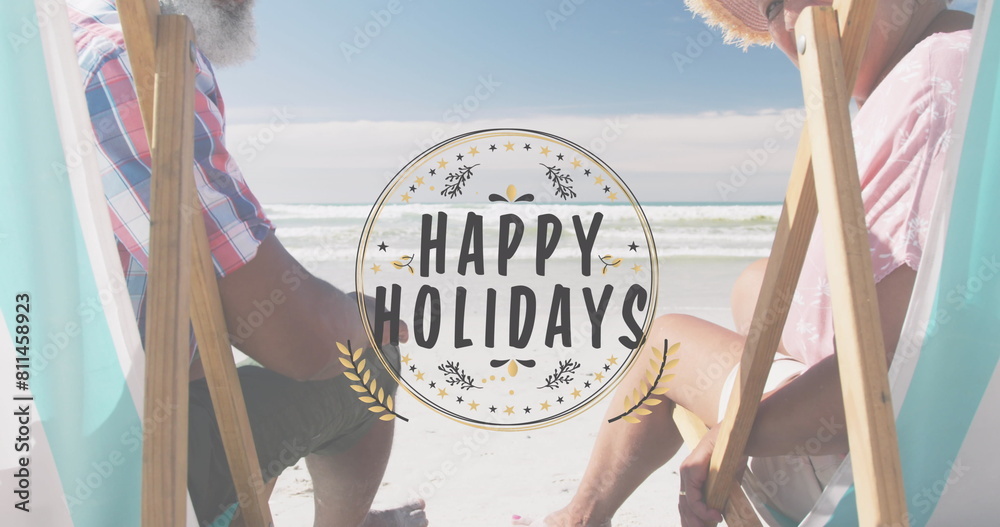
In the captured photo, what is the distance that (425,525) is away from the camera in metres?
2.00

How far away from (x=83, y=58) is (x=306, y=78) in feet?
55.1

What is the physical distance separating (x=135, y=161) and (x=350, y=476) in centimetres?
99

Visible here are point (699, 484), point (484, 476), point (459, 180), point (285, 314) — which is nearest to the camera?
point (699, 484)

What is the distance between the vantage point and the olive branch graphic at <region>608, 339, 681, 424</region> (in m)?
1.38

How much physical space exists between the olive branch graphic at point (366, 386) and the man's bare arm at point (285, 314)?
92mm


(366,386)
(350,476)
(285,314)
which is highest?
(285,314)

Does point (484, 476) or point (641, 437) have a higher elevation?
point (641, 437)

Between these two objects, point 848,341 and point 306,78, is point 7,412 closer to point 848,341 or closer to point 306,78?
point 848,341

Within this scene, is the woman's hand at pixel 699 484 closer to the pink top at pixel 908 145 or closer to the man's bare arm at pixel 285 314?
the pink top at pixel 908 145

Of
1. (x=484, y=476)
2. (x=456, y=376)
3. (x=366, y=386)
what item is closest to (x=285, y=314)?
(x=366, y=386)

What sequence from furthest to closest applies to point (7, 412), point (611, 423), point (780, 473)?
point (611, 423) < point (780, 473) < point (7, 412)

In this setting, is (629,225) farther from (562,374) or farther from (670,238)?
(562,374)

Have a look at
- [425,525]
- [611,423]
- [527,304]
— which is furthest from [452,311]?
[611,423]

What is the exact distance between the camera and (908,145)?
924 millimetres
